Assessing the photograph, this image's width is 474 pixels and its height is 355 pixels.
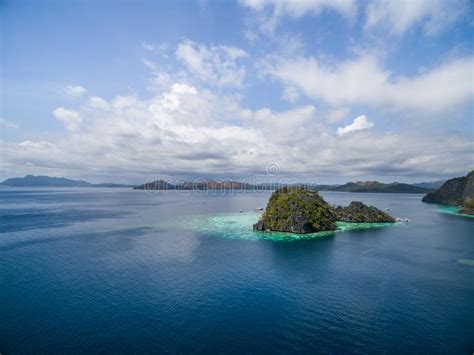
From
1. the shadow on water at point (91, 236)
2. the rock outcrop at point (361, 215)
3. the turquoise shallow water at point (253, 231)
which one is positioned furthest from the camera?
the rock outcrop at point (361, 215)

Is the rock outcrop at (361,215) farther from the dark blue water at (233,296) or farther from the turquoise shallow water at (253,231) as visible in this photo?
the dark blue water at (233,296)

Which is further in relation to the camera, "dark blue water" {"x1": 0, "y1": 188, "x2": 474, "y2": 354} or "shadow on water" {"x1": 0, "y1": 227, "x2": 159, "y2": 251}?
"shadow on water" {"x1": 0, "y1": 227, "x2": 159, "y2": 251}

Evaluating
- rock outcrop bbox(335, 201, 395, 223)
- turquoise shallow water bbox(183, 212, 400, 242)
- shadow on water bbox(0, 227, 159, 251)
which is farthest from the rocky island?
shadow on water bbox(0, 227, 159, 251)

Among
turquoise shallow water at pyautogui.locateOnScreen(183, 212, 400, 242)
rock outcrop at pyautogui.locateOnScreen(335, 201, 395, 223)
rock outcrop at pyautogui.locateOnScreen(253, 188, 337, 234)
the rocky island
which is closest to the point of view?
turquoise shallow water at pyautogui.locateOnScreen(183, 212, 400, 242)

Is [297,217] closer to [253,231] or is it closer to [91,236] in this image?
[253,231]

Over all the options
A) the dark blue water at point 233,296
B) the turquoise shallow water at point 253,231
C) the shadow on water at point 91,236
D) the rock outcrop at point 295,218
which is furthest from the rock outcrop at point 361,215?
the shadow on water at point 91,236

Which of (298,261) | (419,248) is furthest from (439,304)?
(419,248)

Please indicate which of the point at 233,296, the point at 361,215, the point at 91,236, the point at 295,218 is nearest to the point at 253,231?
the point at 295,218

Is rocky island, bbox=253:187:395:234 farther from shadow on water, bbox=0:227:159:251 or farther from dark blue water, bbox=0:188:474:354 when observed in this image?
shadow on water, bbox=0:227:159:251
